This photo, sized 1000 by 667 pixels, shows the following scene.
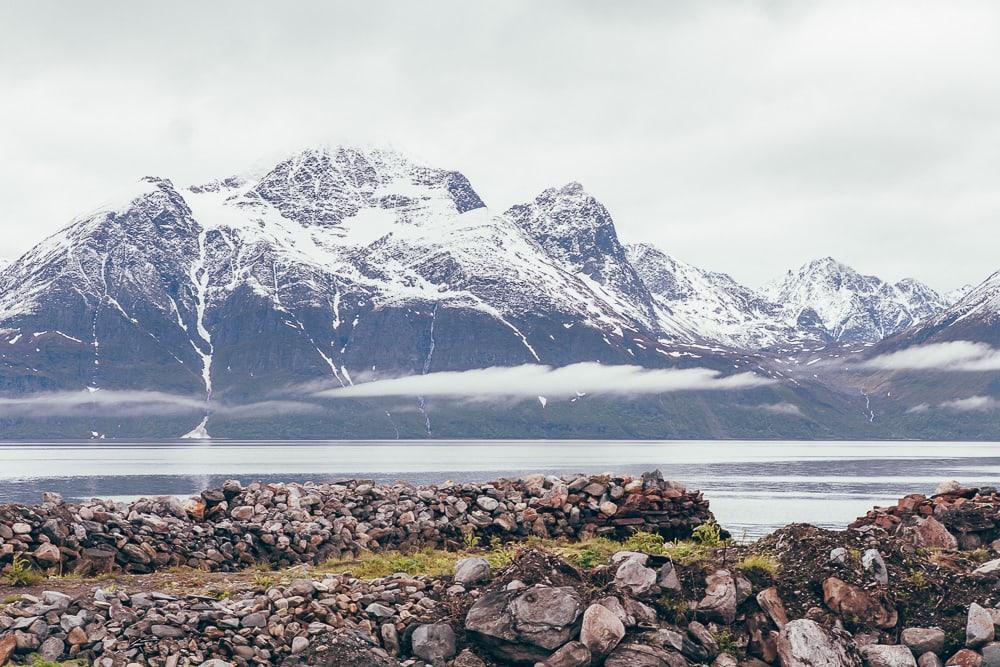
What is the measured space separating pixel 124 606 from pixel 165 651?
1.80 meters

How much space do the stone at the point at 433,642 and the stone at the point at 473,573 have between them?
1.67m

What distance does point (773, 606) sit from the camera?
70.9 ft

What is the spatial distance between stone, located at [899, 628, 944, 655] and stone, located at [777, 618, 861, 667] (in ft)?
3.94

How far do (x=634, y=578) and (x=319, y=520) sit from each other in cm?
1174

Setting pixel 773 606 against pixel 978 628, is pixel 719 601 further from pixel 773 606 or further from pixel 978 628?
pixel 978 628

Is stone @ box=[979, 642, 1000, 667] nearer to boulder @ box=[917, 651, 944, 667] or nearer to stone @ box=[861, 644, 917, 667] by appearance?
boulder @ box=[917, 651, 944, 667]

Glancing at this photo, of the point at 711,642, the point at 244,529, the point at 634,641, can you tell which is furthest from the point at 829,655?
the point at 244,529

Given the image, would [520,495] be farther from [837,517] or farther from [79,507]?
[837,517]

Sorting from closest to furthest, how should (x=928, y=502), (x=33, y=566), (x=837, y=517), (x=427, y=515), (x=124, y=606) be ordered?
(x=124, y=606) < (x=33, y=566) < (x=928, y=502) < (x=427, y=515) < (x=837, y=517)

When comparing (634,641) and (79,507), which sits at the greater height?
(79,507)

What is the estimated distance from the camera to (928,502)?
2920cm

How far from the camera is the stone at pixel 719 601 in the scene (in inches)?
843

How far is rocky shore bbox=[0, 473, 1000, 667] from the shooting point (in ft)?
65.4

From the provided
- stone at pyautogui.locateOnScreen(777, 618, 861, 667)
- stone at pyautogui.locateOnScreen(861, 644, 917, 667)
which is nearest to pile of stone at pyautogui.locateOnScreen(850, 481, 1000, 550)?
stone at pyautogui.locateOnScreen(861, 644, 917, 667)
